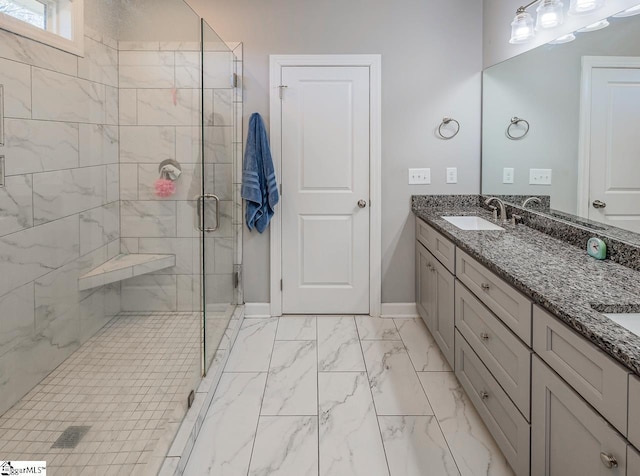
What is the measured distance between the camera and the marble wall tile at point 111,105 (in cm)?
145

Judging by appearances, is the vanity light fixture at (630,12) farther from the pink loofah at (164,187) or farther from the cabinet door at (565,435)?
the pink loofah at (164,187)

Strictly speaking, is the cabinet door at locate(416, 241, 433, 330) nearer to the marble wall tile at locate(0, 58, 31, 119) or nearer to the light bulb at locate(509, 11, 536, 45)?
the light bulb at locate(509, 11, 536, 45)

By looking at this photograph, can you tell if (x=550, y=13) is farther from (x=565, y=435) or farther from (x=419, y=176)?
(x=565, y=435)

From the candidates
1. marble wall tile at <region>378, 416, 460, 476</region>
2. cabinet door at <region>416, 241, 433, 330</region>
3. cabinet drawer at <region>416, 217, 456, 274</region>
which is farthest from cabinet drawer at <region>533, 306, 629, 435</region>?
cabinet door at <region>416, 241, 433, 330</region>

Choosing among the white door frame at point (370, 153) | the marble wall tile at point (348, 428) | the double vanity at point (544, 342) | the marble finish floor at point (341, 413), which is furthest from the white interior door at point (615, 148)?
the white door frame at point (370, 153)

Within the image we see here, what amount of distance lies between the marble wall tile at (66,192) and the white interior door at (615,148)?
2052 millimetres

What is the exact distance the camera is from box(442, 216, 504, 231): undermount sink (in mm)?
3123

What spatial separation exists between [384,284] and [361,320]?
0.34m

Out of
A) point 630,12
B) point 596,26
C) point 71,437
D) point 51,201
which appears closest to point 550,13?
point 596,26

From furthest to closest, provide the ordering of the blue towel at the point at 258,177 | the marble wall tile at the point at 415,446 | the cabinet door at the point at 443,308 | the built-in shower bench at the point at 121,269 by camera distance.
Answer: the blue towel at the point at 258,177 < the cabinet door at the point at 443,308 < the marble wall tile at the point at 415,446 < the built-in shower bench at the point at 121,269

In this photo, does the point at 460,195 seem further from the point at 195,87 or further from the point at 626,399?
the point at 626,399

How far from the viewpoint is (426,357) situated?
3.09 m

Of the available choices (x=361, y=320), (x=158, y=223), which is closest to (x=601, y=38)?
(x=158, y=223)

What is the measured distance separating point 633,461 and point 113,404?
1.37 meters
